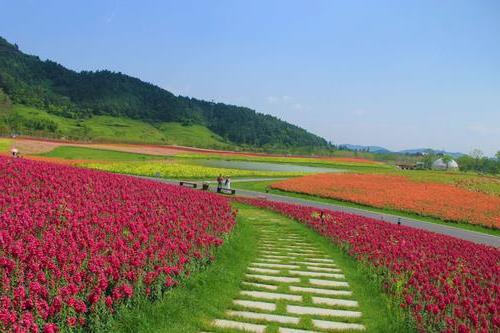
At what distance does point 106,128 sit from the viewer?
18462cm

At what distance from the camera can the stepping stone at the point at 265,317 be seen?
7.82 m

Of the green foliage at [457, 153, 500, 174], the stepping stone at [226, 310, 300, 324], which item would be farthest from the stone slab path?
the green foliage at [457, 153, 500, 174]

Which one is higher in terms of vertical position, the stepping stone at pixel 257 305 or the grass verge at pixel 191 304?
the grass verge at pixel 191 304

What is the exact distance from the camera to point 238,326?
7496 mm

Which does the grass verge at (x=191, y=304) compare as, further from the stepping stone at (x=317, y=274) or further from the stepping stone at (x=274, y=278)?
the stepping stone at (x=317, y=274)

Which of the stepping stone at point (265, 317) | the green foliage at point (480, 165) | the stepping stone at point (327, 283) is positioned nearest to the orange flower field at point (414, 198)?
the stepping stone at point (327, 283)

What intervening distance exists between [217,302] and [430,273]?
5716 mm

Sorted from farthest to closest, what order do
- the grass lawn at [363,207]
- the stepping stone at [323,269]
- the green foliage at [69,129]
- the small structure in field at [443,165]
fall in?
the small structure in field at [443,165]
the green foliage at [69,129]
the grass lawn at [363,207]
the stepping stone at [323,269]

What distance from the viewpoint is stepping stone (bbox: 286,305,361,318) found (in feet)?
27.5

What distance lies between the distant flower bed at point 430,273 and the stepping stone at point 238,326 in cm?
277

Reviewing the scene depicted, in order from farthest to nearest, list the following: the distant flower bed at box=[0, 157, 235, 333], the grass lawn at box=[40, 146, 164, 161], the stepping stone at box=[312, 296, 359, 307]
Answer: the grass lawn at box=[40, 146, 164, 161]
the stepping stone at box=[312, 296, 359, 307]
the distant flower bed at box=[0, 157, 235, 333]

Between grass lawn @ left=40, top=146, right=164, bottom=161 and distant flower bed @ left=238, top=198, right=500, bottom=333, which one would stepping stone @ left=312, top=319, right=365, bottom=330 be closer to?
distant flower bed @ left=238, top=198, right=500, bottom=333

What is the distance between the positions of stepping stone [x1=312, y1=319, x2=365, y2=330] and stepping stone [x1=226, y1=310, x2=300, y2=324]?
14.0 inches

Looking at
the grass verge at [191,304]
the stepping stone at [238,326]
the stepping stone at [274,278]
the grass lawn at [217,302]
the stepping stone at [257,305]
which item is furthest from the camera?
the stepping stone at [274,278]
